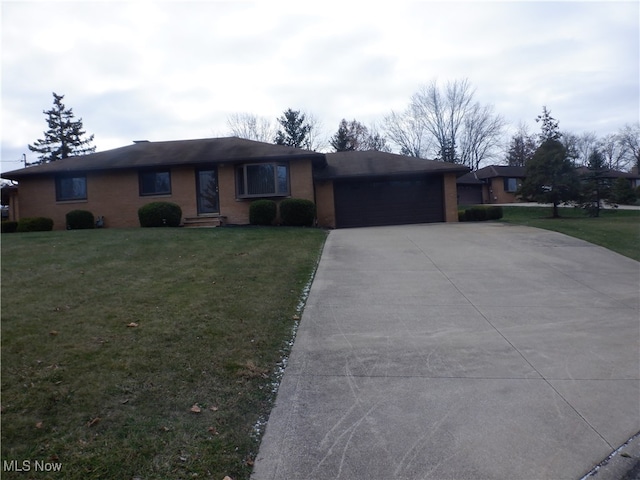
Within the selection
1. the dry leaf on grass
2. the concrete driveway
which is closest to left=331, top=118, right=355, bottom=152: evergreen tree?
the concrete driveway

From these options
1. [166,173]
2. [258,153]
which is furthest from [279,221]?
[166,173]

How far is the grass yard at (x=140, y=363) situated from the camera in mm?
3354

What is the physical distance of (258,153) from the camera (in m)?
19.8

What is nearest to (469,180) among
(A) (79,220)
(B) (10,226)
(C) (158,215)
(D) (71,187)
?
(C) (158,215)

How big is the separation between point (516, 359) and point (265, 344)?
9.21ft

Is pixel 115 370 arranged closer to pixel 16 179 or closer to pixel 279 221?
pixel 279 221

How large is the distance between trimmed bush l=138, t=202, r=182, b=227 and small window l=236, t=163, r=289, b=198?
2.82 metres

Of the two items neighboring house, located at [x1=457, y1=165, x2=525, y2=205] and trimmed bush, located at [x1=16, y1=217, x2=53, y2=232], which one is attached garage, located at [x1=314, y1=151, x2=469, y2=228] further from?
neighboring house, located at [x1=457, y1=165, x2=525, y2=205]

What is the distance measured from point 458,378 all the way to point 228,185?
53.2 ft

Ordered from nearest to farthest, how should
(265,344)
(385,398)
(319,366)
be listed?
(385,398) → (319,366) → (265,344)

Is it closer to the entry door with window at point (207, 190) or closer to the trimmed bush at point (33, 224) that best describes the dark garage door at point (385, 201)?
the entry door with window at point (207, 190)

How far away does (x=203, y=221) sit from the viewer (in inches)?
771

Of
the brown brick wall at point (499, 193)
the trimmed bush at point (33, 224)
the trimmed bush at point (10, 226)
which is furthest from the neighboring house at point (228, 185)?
the brown brick wall at point (499, 193)

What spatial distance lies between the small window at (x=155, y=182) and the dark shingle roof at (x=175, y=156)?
587 mm
